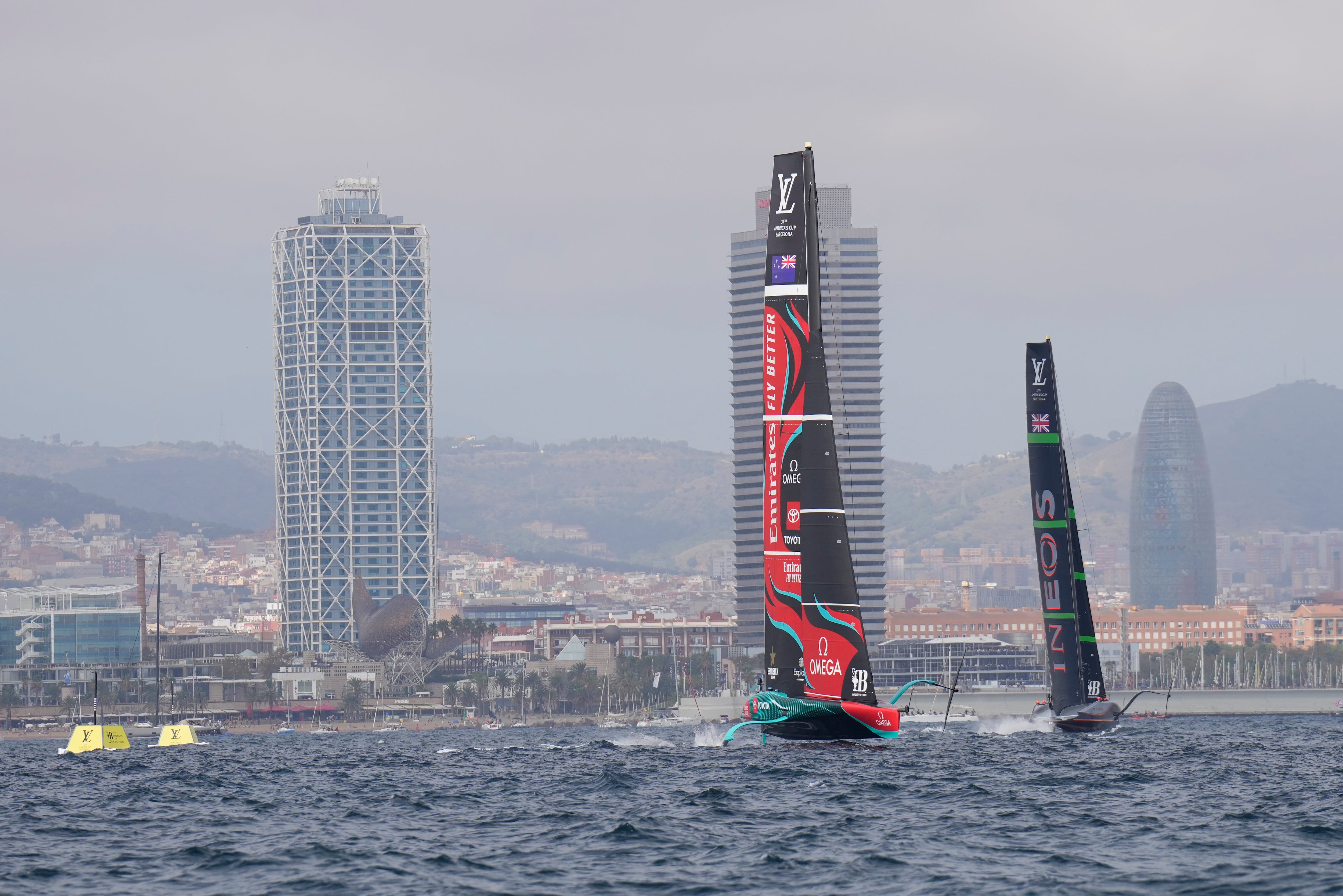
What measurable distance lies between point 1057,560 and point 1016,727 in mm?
14617

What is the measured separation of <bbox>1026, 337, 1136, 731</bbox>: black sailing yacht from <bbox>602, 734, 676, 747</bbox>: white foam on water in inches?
607

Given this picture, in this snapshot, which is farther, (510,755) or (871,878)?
(510,755)

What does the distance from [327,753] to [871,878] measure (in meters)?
65.1

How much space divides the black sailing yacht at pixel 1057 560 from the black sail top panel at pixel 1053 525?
0.02 meters

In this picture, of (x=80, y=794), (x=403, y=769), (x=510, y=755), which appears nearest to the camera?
(x=80, y=794)

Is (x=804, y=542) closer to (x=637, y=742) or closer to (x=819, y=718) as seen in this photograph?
(x=819, y=718)

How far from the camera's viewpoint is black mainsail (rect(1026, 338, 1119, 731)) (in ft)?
234

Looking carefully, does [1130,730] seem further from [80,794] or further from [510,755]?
[80,794]

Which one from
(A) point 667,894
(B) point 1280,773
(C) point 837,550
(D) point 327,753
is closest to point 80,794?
(C) point 837,550

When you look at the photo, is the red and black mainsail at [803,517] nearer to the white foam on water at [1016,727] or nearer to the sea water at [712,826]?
the sea water at [712,826]

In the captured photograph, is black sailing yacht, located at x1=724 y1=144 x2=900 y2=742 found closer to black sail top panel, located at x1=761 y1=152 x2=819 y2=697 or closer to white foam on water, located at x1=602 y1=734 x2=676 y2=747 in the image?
black sail top panel, located at x1=761 y1=152 x2=819 y2=697

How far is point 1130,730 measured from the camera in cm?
9206

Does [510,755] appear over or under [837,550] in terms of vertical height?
under

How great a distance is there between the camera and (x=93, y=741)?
305 feet
